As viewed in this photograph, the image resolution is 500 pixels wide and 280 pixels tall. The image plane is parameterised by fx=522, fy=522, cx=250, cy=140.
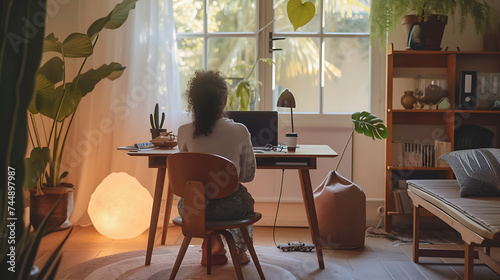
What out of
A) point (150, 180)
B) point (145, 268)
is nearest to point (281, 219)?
point (150, 180)

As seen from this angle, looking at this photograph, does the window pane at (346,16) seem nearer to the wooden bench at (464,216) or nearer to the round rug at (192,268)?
the wooden bench at (464,216)

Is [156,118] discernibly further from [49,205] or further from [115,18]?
[49,205]

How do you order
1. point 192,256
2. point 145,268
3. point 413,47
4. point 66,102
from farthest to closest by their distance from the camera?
point 413,47 < point 66,102 < point 192,256 < point 145,268

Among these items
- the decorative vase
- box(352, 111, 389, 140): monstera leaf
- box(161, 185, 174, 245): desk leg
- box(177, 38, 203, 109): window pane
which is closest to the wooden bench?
box(352, 111, 389, 140): monstera leaf

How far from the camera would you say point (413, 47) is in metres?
3.88

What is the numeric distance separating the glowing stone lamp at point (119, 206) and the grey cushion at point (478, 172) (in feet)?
6.79

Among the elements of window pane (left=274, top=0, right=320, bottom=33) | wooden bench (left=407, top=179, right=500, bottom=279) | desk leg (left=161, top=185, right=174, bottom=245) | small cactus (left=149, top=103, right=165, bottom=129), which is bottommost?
desk leg (left=161, top=185, right=174, bottom=245)

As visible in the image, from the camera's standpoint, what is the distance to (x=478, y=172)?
9.48 feet

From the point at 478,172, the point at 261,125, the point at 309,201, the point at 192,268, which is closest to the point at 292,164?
the point at 309,201

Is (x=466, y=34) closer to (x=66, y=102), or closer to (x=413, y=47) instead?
(x=413, y=47)

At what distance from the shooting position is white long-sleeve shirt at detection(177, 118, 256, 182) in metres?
2.67

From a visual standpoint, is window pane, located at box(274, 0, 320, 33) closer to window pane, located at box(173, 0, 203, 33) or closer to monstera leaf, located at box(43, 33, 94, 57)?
window pane, located at box(173, 0, 203, 33)

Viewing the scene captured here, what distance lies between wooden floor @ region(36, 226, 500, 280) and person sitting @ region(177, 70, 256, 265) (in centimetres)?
91

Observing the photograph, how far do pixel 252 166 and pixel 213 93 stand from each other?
44cm
